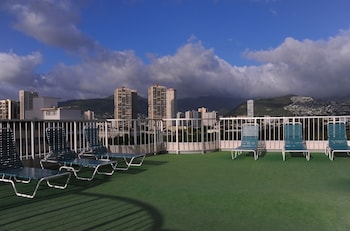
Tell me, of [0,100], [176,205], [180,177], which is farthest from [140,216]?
[0,100]

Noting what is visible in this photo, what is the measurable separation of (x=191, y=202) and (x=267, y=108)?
9.85 m

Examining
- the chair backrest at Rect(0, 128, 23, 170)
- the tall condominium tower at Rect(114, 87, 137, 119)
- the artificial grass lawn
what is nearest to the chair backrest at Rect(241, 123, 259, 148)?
the artificial grass lawn

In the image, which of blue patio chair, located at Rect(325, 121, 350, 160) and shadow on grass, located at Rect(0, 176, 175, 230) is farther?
blue patio chair, located at Rect(325, 121, 350, 160)

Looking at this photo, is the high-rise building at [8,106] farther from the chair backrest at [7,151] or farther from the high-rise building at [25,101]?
the chair backrest at [7,151]

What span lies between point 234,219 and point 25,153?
17.1 feet

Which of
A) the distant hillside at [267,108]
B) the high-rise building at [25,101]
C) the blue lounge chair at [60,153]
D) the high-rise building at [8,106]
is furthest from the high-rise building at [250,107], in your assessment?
the high-rise building at [8,106]

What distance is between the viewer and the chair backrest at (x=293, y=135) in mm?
10086

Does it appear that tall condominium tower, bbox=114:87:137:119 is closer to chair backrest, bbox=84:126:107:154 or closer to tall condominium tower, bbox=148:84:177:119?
tall condominium tower, bbox=148:84:177:119

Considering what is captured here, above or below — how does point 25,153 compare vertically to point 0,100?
below

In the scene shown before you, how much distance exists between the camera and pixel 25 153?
6.91 meters

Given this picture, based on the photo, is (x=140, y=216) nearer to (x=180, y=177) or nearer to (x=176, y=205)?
(x=176, y=205)

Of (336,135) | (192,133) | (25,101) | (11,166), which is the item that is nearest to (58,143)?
(11,166)

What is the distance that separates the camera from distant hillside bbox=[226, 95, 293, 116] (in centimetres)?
1243

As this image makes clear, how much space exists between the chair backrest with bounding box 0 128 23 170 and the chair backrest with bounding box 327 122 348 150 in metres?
8.92
